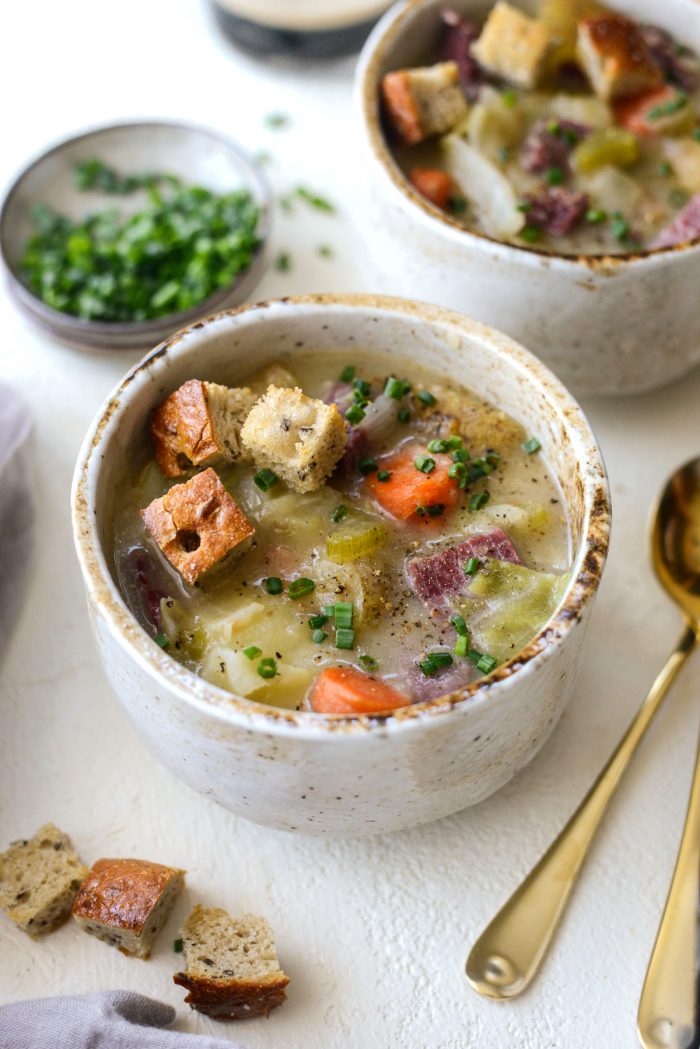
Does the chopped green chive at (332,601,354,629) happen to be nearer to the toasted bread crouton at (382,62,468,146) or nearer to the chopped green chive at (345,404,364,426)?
the chopped green chive at (345,404,364,426)

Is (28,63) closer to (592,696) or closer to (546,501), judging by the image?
(546,501)

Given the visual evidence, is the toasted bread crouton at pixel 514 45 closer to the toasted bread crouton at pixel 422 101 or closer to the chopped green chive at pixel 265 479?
the toasted bread crouton at pixel 422 101

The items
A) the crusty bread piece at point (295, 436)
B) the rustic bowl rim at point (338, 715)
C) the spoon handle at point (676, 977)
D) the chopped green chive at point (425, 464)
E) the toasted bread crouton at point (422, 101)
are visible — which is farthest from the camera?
the toasted bread crouton at point (422, 101)

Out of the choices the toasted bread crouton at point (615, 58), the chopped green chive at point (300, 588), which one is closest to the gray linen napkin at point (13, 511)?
the chopped green chive at point (300, 588)

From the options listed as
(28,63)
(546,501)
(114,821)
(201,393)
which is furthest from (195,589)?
(28,63)

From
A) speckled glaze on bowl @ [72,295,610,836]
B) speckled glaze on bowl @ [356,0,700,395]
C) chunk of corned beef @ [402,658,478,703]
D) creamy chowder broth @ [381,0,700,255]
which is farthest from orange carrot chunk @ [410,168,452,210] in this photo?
chunk of corned beef @ [402,658,478,703]

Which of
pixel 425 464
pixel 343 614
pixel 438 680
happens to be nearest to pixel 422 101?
pixel 425 464
